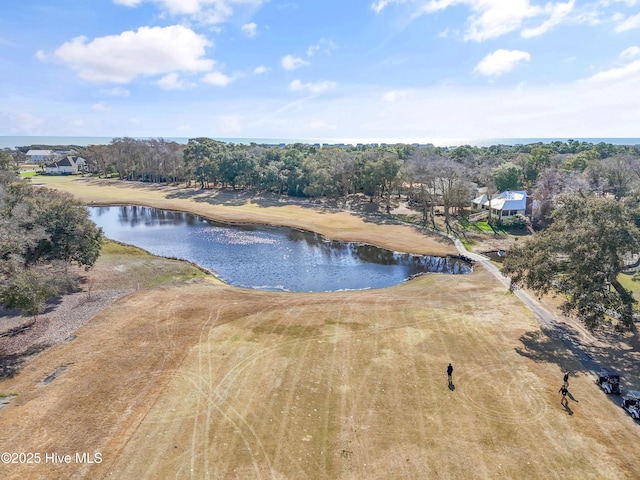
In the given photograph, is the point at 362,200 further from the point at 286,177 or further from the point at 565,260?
the point at 565,260

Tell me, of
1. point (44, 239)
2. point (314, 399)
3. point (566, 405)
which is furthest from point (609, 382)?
point (44, 239)

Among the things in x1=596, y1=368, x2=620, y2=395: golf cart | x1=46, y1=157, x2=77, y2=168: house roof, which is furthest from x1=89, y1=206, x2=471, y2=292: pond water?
x1=46, y1=157, x2=77, y2=168: house roof

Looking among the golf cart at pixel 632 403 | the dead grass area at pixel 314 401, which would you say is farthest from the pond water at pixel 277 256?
the golf cart at pixel 632 403

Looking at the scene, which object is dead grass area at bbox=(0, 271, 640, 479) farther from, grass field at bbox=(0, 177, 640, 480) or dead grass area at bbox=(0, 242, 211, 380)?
dead grass area at bbox=(0, 242, 211, 380)

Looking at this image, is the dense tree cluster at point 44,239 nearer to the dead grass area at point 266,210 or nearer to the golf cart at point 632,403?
the golf cart at point 632,403

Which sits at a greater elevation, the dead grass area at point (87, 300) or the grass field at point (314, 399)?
the dead grass area at point (87, 300)

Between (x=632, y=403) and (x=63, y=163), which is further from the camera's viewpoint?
(x=63, y=163)

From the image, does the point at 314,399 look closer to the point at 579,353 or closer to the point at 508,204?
the point at 579,353
